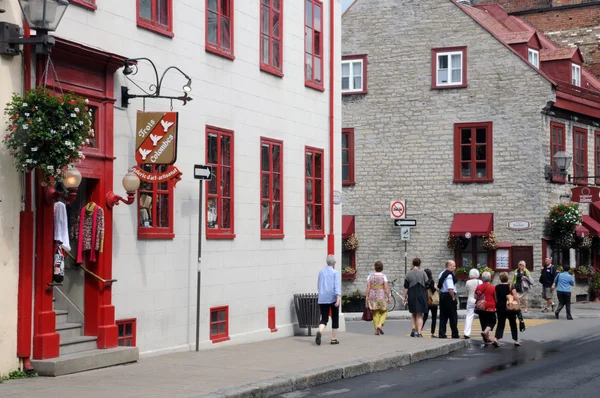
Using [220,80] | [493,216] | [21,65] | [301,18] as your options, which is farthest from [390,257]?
[21,65]

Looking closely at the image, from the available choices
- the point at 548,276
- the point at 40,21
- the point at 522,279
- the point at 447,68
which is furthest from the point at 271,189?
the point at 447,68

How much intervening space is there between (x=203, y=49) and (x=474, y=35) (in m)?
18.1

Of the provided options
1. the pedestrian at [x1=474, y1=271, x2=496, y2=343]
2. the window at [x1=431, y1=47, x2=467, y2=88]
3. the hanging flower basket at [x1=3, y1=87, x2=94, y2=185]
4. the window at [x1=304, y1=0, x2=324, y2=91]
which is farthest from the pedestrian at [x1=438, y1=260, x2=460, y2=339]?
the window at [x1=431, y1=47, x2=467, y2=88]

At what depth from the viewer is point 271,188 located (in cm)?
1995

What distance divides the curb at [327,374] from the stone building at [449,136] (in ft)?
49.6

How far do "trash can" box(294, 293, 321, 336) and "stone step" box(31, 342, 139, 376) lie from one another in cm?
599

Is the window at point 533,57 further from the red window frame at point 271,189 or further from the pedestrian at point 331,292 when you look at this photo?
the pedestrian at point 331,292

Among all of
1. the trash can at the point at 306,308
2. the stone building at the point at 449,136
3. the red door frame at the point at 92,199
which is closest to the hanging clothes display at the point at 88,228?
the red door frame at the point at 92,199

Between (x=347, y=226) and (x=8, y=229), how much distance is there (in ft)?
74.5

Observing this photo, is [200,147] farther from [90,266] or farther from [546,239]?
[546,239]

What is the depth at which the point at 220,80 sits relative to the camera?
18.1 m

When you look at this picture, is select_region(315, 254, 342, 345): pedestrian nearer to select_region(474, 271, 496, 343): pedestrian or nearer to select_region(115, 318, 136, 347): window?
select_region(474, 271, 496, 343): pedestrian

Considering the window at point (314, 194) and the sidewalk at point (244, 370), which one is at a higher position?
the window at point (314, 194)

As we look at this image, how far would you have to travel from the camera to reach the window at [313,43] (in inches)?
843
